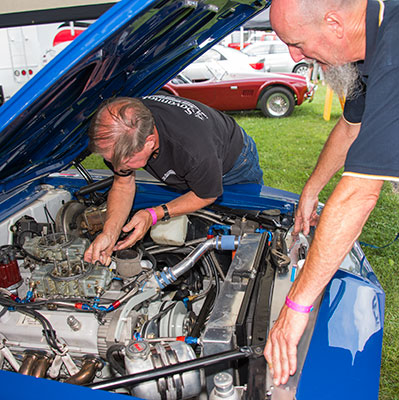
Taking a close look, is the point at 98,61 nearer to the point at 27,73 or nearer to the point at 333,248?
the point at 333,248

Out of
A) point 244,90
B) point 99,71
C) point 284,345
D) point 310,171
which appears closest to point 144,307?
point 284,345

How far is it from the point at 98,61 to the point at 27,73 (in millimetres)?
6722

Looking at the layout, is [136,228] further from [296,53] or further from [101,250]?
[296,53]

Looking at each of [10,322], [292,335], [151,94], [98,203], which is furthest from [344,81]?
[10,322]

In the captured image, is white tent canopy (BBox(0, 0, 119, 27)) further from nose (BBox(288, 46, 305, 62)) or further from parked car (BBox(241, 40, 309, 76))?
parked car (BBox(241, 40, 309, 76))

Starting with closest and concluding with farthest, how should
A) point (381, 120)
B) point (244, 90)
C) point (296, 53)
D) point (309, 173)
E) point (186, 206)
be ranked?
point (381, 120), point (296, 53), point (186, 206), point (309, 173), point (244, 90)

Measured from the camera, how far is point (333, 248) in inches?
46.7

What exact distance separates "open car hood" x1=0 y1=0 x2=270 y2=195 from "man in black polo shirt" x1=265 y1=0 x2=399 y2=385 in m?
0.45

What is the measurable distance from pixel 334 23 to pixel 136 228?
1226 millimetres

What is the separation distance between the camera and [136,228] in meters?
1.93

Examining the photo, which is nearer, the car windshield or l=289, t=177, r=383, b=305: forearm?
l=289, t=177, r=383, b=305: forearm

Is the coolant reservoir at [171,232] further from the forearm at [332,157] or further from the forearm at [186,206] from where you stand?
the forearm at [332,157]

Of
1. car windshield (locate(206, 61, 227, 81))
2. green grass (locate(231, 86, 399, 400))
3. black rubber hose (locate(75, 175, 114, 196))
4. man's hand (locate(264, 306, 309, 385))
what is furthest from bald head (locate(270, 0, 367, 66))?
car windshield (locate(206, 61, 227, 81))

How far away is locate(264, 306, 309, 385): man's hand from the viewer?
1142 millimetres
